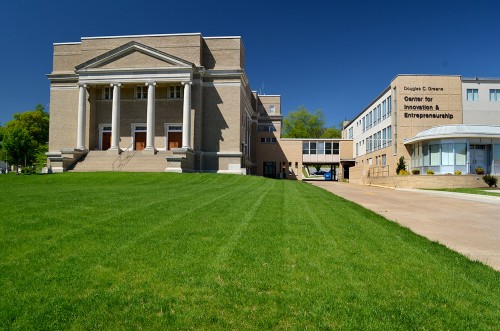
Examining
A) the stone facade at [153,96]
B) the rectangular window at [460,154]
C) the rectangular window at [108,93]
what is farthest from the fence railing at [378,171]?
the rectangular window at [108,93]

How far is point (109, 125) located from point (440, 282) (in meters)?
38.9

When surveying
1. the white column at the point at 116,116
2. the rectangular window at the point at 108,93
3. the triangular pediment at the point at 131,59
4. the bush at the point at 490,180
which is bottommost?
the bush at the point at 490,180

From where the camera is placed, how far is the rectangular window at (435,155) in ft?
107

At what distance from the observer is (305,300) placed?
148 inches

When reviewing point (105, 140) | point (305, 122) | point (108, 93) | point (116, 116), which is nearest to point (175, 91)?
point (116, 116)

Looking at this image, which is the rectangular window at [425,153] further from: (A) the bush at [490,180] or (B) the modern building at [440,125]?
(A) the bush at [490,180]

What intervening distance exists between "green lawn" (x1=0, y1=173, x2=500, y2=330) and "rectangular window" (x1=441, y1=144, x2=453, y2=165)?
28.4m

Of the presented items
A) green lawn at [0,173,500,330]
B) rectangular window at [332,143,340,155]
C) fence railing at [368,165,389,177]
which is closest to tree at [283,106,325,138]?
rectangular window at [332,143,340,155]

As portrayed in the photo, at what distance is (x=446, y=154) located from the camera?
3189 cm

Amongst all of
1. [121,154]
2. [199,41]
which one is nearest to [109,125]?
[121,154]

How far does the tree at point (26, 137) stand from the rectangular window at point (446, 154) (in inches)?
1899

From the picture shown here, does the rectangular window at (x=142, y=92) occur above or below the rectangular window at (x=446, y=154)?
above

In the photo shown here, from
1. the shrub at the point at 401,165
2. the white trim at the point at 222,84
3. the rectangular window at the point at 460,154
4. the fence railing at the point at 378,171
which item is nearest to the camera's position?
the rectangular window at the point at 460,154

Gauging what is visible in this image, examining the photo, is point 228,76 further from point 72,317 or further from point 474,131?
point 72,317
